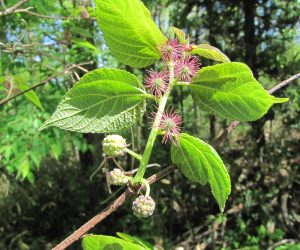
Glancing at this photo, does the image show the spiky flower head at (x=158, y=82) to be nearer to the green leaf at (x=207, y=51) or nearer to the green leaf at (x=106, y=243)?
the green leaf at (x=207, y=51)

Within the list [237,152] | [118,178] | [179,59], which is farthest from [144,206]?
[237,152]

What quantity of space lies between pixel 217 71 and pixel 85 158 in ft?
18.6

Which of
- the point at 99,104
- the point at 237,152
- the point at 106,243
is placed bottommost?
the point at 237,152

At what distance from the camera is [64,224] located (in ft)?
18.5

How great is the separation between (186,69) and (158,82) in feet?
0.10

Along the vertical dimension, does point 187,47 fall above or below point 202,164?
above

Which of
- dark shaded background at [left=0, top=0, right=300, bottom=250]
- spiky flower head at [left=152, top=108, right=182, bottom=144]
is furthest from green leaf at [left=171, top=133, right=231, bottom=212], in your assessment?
dark shaded background at [left=0, top=0, right=300, bottom=250]

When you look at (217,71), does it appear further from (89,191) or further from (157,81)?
(89,191)

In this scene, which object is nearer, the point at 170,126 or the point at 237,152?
the point at 170,126

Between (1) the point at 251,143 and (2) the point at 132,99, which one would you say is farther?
(1) the point at 251,143

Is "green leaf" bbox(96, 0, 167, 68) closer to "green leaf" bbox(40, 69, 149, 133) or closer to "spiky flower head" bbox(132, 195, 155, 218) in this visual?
"green leaf" bbox(40, 69, 149, 133)

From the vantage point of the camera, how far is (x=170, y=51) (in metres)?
0.44

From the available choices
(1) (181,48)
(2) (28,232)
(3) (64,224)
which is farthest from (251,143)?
(1) (181,48)

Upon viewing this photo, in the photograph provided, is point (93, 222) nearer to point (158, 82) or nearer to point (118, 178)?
point (118, 178)
